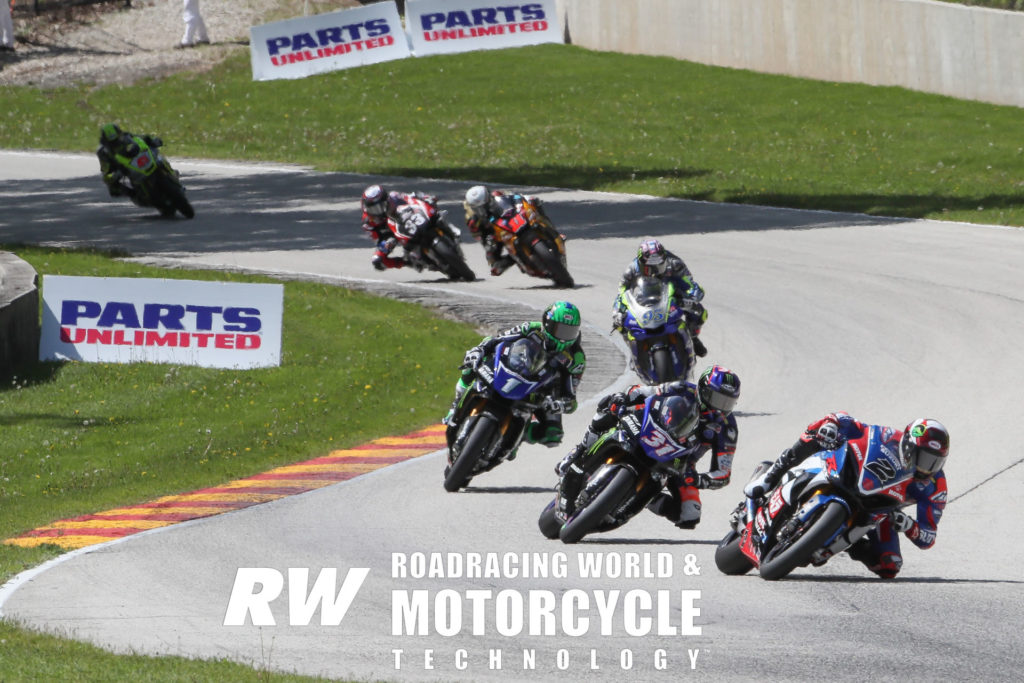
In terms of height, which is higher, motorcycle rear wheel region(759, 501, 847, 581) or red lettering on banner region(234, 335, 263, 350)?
motorcycle rear wheel region(759, 501, 847, 581)

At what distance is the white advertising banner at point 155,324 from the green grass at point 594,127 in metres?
15.4

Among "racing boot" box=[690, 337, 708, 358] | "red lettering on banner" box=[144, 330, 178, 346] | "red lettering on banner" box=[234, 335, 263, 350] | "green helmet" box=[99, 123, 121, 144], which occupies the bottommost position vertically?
"red lettering on banner" box=[234, 335, 263, 350]

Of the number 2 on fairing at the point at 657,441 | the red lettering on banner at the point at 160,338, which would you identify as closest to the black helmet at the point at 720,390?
the number 2 on fairing at the point at 657,441

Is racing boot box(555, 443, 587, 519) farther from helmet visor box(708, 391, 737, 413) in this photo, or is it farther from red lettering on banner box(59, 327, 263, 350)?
red lettering on banner box(59, 327, 263, 350)

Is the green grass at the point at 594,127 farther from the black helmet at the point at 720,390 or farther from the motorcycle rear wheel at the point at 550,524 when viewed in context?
the motorcycle rear wheel at the point at 550,524

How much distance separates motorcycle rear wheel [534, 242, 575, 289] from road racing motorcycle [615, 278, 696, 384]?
7.69m

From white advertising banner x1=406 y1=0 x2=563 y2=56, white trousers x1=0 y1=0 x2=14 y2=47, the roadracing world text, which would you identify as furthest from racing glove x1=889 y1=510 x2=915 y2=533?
white trousers x1=0 y1=0 x2=14 y2=47

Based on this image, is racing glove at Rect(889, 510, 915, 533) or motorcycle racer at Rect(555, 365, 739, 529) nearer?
racing glove at Rect(889, 510, 915, 533)

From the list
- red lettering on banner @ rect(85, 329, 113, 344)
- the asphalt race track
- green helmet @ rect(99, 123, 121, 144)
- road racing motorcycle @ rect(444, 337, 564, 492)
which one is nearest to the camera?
the asphalt race track

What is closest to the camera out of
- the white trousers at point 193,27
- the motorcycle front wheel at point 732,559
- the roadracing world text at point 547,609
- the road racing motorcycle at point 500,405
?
the roadracing world text at point 547,609

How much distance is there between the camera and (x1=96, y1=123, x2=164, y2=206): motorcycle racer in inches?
1177

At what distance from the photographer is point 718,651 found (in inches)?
366

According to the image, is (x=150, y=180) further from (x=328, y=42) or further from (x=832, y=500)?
(x=832, y=500)

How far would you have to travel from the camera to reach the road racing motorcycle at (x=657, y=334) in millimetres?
15844
